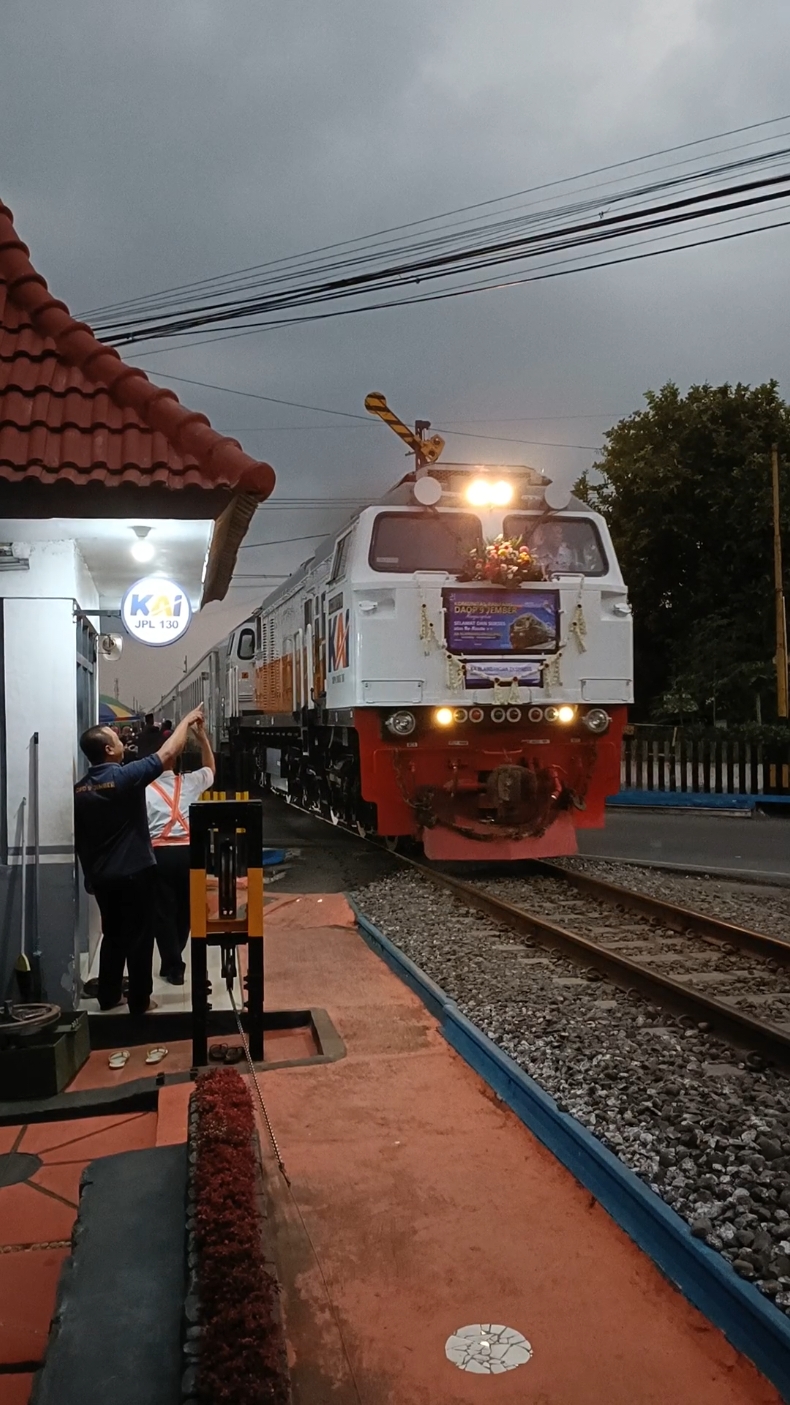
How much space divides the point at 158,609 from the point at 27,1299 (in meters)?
4.69

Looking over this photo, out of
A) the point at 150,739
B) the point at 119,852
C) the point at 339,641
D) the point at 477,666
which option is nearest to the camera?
the point at 119,852

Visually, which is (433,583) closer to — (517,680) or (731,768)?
(517,680)

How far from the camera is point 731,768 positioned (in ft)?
71.1

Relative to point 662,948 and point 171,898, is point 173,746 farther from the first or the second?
point 662,948

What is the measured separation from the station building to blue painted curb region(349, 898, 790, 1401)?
239cm

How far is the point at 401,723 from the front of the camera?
32.7ft

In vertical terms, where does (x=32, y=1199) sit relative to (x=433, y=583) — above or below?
below

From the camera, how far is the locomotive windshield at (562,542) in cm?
1089

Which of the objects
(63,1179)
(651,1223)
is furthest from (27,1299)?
(651,1223)

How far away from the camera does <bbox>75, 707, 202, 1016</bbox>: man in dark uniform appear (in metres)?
5.66

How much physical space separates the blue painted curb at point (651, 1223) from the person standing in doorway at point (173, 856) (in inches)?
81.2

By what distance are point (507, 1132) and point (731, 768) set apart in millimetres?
18582

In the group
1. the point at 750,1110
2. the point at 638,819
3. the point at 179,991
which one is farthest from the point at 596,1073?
the point at 638,819

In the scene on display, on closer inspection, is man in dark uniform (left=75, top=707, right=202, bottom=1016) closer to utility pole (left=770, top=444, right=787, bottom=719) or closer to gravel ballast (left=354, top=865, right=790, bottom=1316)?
gravel ballast (left=354, top=865, right=790, bottom=1316)
